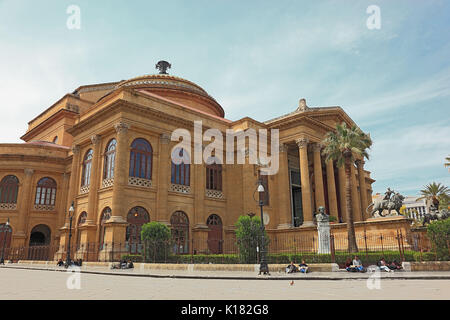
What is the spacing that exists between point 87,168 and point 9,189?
1004cm

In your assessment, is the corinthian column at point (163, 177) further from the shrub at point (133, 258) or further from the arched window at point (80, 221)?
the arched window at point (80, 221)

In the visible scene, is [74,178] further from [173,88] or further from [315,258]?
[315,258]

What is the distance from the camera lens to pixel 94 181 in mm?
28141

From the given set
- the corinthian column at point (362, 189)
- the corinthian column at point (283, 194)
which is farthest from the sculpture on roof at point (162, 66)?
the corinthian column at point (362, 189)

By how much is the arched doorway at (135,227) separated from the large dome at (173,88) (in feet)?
49.9

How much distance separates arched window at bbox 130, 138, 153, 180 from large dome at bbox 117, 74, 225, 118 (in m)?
10.8

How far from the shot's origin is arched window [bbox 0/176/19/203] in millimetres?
34031

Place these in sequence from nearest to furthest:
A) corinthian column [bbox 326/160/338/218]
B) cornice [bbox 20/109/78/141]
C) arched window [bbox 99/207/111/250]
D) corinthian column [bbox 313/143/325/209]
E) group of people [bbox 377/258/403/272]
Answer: group of people [bbox 377/258/403/272] < arched window [bbox 99/207/111/250] < corinthian column [bbox 313/143/325/209] < corinthian column [bbox 326/160/338/218] < cornice [bbox 20/109/78/141]

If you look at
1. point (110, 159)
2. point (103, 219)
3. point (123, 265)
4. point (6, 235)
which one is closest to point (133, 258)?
point (123, 265)

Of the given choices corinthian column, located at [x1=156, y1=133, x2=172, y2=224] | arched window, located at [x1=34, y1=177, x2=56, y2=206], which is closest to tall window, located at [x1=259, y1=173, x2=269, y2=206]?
corinthian column, located at [x1=156, y1=133, x2=172, y2=224]

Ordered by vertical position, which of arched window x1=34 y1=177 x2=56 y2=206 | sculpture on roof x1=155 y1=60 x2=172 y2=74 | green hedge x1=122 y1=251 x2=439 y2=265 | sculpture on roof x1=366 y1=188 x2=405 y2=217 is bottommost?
green hedge x1=122 y1=251 x2=439 y2=265

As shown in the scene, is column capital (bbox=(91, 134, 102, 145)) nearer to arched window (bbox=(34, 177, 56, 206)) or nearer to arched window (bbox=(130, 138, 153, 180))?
arched window (bbox=(130, 138, 153, 180))

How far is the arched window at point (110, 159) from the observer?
90.0 feet
